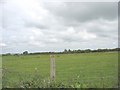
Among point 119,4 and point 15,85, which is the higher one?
point 119,4

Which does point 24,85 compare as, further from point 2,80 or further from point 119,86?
point 119,86

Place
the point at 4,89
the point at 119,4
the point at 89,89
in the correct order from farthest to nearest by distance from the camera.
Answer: the point at 119,4
the point at 4,89
the point at 89,89

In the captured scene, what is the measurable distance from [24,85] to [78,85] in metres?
1.85

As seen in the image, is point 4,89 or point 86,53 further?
point 86,53

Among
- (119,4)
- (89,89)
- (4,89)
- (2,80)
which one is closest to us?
(89,89)

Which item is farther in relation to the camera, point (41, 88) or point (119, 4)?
point (119, 4)

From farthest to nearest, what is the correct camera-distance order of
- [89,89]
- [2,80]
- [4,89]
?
[2,80]
[4,89]
[89,89]

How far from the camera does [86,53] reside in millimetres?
86438

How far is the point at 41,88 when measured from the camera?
402 inches

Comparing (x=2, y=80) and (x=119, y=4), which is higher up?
(x=119, y=4)

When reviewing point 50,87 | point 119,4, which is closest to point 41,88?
point 50,87

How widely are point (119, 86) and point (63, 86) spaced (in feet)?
5.87

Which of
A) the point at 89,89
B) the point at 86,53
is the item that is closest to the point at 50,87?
the point at 89,89

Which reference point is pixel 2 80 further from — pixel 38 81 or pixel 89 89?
pixel 89 89
